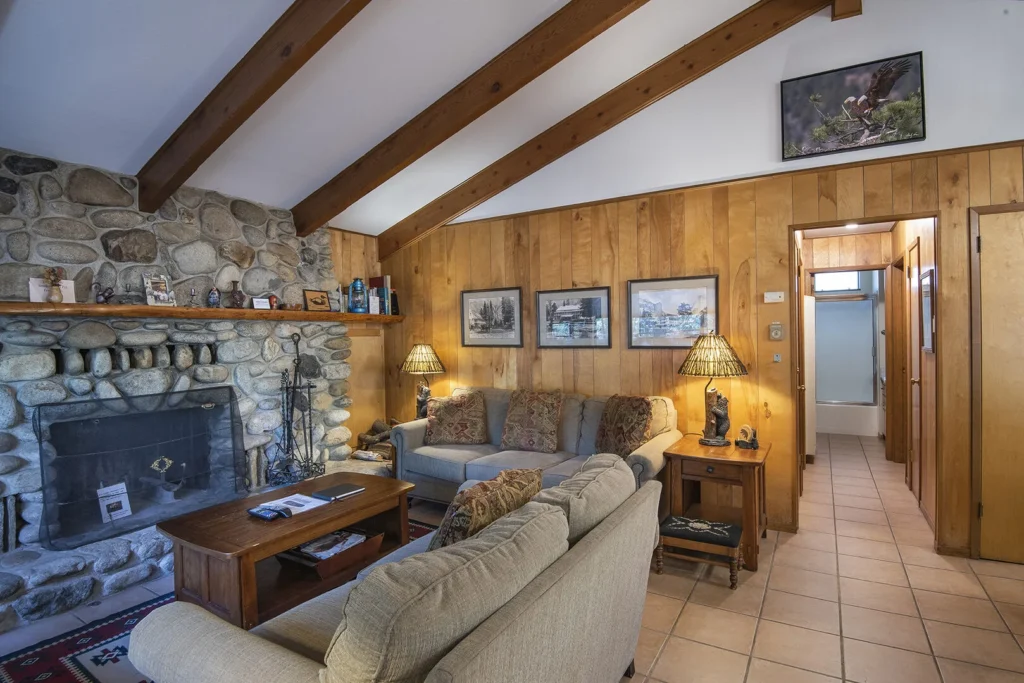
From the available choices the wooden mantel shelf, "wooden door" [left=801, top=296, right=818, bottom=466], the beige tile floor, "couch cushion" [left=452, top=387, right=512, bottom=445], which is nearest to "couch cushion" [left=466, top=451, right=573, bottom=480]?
"couch cushion" [left=452, top=387, right=512, bottom=445]

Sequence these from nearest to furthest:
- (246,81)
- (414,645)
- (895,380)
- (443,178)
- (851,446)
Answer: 1. (414,645)
2. (246,81)
3. (443,178)
4. (895,380)
5. (851,446)

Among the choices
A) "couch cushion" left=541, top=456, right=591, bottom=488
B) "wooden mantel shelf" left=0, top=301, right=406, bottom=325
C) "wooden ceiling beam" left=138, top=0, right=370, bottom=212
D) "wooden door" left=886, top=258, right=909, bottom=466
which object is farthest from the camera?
"wooden door" left=886, top=258, right=909, bottom=466

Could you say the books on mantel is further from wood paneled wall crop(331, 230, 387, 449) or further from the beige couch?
wood paneled wall crop(331, 230, 387, 449)

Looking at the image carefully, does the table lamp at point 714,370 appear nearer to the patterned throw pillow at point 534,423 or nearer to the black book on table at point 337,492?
the patterned throw pillow at point 534,423

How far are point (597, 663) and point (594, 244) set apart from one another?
3.10m

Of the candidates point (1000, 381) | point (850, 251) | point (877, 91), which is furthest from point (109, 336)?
point (850, 251)

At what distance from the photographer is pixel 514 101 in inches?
146

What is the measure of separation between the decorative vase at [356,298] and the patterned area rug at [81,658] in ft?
9.20

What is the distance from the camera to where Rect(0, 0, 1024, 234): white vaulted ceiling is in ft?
8.21

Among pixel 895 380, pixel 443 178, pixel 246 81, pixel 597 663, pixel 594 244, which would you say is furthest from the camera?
pixel 895 380

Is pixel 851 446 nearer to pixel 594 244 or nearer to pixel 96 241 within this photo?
pixel 594 244

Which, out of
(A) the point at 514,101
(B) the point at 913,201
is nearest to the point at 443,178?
(A) the point at 514,101

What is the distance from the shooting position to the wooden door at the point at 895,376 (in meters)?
5.15

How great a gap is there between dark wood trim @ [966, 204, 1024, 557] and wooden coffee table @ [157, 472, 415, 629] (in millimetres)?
3299
